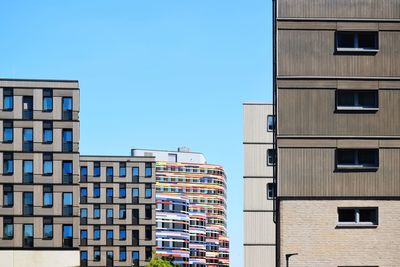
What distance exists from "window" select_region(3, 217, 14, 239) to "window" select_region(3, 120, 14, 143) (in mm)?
7684

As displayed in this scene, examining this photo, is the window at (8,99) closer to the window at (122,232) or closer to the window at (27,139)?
the window at (27,139)

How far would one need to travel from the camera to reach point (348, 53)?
4562cm

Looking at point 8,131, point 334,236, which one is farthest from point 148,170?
point 334,236

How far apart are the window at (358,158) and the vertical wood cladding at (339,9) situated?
632 centimetres

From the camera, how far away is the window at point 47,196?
96.4m

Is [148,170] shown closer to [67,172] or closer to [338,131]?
[67,172]

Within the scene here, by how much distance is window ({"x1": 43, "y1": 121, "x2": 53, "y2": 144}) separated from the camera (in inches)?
3792

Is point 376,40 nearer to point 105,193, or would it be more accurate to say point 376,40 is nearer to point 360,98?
point 360,98

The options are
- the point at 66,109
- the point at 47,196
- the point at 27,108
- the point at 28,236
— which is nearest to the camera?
the point at 28,236

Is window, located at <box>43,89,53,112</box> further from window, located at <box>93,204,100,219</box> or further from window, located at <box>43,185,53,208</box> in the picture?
window, located at <box>93,204,100,219</box>

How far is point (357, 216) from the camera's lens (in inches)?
1746

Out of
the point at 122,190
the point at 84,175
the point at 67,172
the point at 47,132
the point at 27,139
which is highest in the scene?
the point at 47,132

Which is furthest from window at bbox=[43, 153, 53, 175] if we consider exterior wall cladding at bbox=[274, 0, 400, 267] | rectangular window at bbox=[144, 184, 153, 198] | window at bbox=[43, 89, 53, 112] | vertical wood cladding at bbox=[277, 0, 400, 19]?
vertical wood cladding at bbox=[277, 0, 400, 19]

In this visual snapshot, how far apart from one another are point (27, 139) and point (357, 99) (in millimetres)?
56128
